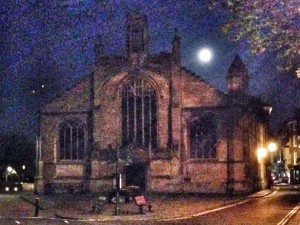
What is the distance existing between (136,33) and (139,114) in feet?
23.4

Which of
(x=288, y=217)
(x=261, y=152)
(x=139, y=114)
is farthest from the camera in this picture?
(x=261, y=152)

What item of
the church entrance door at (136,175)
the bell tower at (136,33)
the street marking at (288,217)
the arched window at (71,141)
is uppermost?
the bell tower at (136,33)

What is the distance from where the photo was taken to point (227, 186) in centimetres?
4850

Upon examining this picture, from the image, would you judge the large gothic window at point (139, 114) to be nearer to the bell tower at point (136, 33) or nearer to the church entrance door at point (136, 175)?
the church entrance door at point (136, 175)

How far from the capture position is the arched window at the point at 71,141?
171ft

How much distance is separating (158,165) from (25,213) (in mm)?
19493

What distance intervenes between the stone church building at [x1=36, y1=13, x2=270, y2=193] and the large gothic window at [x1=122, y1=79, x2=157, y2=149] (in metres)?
0.08

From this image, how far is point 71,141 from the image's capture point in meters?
52.2

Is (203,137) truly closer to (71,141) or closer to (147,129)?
(147,129)

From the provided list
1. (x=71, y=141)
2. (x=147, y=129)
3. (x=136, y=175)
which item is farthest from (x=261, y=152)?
(x=71, y=141)

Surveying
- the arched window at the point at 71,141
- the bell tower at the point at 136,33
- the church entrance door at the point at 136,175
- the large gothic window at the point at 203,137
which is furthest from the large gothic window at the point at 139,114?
the arched window at the point at 71,141

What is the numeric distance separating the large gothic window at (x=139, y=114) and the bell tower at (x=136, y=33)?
2.96 meters

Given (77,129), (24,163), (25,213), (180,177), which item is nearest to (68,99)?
(77,129)

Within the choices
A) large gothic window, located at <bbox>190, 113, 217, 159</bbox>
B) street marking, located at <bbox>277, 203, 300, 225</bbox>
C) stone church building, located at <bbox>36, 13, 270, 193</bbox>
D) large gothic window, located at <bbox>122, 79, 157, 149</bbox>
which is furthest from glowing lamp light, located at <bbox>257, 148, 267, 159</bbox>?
street marking, located at <bbox>277, 203, 300, 225</bbox>
